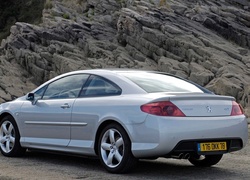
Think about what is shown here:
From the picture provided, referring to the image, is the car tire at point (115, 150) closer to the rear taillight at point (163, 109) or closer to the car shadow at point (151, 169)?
the car shadow at point (151, 169)

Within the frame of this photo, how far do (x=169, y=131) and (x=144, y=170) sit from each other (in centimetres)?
101

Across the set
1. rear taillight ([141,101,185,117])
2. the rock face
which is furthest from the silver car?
the rock face

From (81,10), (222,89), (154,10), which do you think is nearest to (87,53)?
(154,10)

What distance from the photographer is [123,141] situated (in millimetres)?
7152

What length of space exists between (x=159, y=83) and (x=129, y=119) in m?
0.89

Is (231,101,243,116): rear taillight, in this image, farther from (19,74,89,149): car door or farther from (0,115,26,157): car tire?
(0,115,26,157): car tire

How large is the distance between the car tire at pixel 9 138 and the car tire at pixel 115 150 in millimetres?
1879

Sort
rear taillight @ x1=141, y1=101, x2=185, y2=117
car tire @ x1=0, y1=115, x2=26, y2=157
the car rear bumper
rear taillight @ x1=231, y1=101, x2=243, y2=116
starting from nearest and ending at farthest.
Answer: the car rear bumper, rear taillight @ x1=141, y1=101, x2=185, y2=117, rear taillight @ x1=231, y1=101, x2=243, y2=116, car tire @ x1=0, y1=115, x2=26, y2=157

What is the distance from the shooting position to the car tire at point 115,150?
23.4 feet

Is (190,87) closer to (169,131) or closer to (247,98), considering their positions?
(169,131)

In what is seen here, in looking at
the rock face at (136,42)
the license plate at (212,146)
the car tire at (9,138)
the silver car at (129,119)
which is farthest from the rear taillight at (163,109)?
the rock face at (136,42)

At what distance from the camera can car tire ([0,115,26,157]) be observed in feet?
29.2

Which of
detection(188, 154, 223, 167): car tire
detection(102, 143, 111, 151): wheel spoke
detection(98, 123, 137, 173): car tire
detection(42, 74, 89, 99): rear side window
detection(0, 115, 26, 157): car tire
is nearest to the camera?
detection(98, 123, 137, 173): car tire

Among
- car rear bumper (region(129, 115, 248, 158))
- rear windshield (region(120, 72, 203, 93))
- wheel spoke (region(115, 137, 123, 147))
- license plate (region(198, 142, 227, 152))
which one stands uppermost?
rear windshield (region(120, 72, 203, 93))
